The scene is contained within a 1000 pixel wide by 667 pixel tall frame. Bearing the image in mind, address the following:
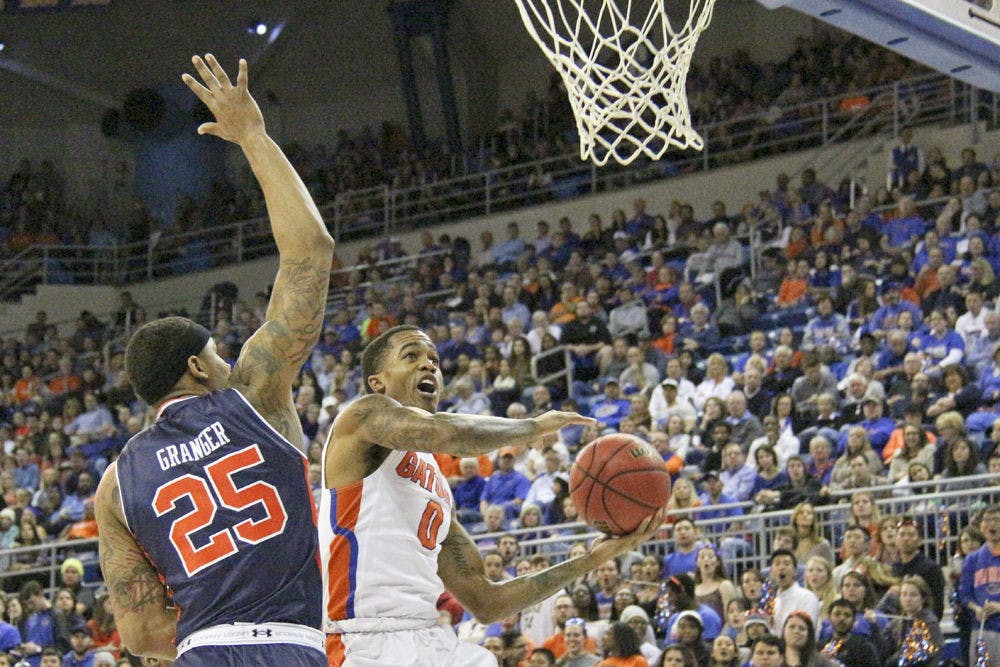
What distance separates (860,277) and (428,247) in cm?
792

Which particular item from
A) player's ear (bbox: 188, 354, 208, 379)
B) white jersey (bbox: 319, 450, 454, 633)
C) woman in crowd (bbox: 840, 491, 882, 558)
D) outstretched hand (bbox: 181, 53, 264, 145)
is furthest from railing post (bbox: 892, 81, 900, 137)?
player's ear (bbox: 188, 354, 208, 379)

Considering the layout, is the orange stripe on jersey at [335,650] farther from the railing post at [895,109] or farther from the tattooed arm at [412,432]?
the railing post at [895,109]

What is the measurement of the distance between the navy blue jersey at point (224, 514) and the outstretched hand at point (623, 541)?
1348mm

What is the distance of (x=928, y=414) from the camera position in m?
11.5

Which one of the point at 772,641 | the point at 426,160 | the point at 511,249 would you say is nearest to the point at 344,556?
the point at 772,641

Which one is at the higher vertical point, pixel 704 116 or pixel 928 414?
pixel 704 116

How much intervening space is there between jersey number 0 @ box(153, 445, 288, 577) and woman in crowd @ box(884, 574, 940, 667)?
5.86 metres

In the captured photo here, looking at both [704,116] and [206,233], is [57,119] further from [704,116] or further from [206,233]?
[704,116]

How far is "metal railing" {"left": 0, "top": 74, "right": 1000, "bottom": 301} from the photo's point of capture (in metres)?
18.4

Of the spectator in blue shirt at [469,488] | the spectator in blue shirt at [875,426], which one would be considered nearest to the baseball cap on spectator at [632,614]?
the spectator in blue shirt at [875,426]

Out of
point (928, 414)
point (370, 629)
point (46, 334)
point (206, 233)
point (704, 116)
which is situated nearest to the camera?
point (370, 629)

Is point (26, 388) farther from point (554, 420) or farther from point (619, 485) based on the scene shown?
point (554, 420)

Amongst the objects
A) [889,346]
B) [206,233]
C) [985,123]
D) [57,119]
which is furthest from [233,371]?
[57,119]

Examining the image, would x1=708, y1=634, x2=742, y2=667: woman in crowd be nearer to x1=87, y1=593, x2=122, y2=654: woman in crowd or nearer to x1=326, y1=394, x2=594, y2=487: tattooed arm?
x1=326, y1=394, x2=594, y2=487: tattooed arm
